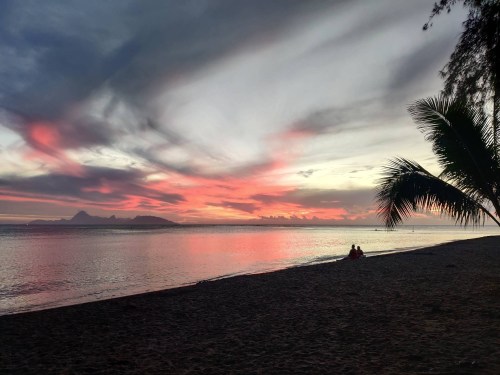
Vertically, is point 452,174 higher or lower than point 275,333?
higher

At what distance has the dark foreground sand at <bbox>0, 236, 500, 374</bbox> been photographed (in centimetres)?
602

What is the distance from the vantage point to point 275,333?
26.1 ft

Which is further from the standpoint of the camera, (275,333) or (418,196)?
(418,196)

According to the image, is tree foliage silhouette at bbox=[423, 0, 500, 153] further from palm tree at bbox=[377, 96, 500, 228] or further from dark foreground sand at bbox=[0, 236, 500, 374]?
dark foreground sand at bbox=[0, 236, 500, 374]

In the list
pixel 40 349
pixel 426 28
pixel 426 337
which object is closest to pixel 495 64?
pixel 426 28

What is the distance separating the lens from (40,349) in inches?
294

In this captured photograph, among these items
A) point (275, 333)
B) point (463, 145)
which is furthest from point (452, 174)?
point (275, 333)

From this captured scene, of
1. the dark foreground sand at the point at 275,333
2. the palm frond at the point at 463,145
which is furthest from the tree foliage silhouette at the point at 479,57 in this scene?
the dark foreground sand at the point at 275,333

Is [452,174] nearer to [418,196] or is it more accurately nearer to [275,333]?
[418,196]

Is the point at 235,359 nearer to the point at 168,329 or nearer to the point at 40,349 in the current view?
the point at 168,329

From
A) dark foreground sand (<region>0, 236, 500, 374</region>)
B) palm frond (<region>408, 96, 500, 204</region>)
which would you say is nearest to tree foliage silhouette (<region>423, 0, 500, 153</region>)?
palm frond (<region>408, 96, 500, 204</region>)

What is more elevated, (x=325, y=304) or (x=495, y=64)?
(x=495, y=64)

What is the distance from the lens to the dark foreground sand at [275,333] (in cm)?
602

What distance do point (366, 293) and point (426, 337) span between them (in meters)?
5.25
